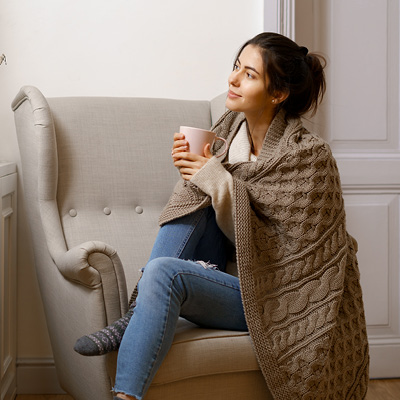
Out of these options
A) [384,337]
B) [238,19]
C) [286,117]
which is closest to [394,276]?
[384,337]

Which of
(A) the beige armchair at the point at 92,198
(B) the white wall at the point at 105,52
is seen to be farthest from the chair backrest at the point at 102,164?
(B) the white wall at the point at 105,52

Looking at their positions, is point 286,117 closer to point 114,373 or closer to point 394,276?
point 114,373

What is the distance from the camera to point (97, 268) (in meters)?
1.56

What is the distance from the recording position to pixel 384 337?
248 cm

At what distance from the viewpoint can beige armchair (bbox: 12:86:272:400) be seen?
5.18 ft

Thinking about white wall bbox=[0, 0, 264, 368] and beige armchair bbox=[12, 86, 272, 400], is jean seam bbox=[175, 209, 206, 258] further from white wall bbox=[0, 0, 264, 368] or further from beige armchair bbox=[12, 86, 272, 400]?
white wall bbox=[0, 0, 264, 368]

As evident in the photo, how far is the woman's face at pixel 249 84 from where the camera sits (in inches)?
66.8

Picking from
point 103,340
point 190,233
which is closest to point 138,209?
point 190,233

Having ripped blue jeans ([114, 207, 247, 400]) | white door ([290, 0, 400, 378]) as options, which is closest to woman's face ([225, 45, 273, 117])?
ripped blue jeans ([114, 207, 247, 400])

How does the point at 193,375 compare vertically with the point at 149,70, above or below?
below

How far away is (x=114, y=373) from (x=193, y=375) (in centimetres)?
20

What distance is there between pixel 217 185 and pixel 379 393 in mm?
1227

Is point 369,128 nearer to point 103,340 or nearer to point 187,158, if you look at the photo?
point 187,158

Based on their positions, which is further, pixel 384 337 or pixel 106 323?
pixel 384 337
